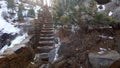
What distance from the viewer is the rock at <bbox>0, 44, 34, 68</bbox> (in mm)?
4375

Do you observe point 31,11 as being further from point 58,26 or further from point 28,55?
point 28,55

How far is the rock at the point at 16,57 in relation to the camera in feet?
14.4

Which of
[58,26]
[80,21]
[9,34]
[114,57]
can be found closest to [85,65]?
[114,57]

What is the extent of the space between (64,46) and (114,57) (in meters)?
1.73

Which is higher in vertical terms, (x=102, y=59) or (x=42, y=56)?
(x=102, y=59)

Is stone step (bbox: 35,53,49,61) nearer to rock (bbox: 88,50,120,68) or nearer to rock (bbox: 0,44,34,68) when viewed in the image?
rock (bbox: 0,44,34,68)

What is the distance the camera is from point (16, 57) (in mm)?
4781

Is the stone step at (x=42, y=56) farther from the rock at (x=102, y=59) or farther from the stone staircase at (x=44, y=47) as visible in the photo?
the rock at (x=102, y=59)

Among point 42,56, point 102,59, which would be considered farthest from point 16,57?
point 42,56

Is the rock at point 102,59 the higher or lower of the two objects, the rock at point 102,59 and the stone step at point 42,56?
the higher

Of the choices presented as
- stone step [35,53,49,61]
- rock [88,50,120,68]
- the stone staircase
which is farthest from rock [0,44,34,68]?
rock [88,50,120,68]

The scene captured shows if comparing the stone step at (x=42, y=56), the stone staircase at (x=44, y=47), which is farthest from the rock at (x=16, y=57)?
the stone step at (x=42, y=56)

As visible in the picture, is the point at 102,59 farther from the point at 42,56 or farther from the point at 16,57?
the point at 42,56

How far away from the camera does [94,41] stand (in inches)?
226
